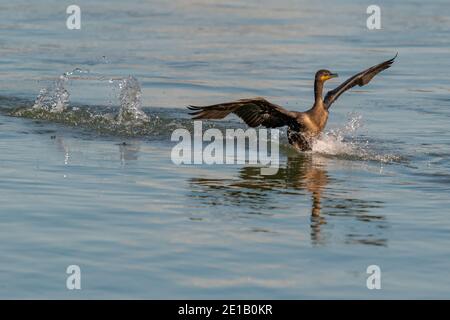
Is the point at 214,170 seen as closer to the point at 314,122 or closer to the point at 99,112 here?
the point at 314,122

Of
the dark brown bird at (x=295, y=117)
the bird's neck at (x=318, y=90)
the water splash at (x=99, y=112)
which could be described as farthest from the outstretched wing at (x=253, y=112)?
the water splash at (x=99, y=112)

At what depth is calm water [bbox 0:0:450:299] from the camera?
8578 mm

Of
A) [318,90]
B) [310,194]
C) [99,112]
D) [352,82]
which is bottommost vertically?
[310,194]

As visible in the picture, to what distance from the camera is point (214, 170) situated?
41.3ft

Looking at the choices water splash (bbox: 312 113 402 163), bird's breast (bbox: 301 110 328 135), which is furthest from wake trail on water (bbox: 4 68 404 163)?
bird's breast (bbox: 301 110 328 135)

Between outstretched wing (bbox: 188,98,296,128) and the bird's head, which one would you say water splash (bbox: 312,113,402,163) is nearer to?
outstretched wing (bbox: 188,98,296,128)

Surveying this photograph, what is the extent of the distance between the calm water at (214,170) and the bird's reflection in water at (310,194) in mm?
26

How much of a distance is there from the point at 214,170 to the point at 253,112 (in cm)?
102

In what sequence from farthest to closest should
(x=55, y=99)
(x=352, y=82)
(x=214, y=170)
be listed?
1. (x=55, y=99)
2. (x=352, y=82)
3. (x=214, y=170)

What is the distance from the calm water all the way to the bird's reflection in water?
26 mm

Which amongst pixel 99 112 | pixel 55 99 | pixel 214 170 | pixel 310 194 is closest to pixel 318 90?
pixel 214 170

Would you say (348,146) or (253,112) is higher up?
(253,112)

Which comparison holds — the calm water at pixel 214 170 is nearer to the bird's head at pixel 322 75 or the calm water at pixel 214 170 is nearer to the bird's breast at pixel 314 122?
the bird's breast at pixel 314 122

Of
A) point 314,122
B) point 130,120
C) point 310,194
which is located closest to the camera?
point 310,194
